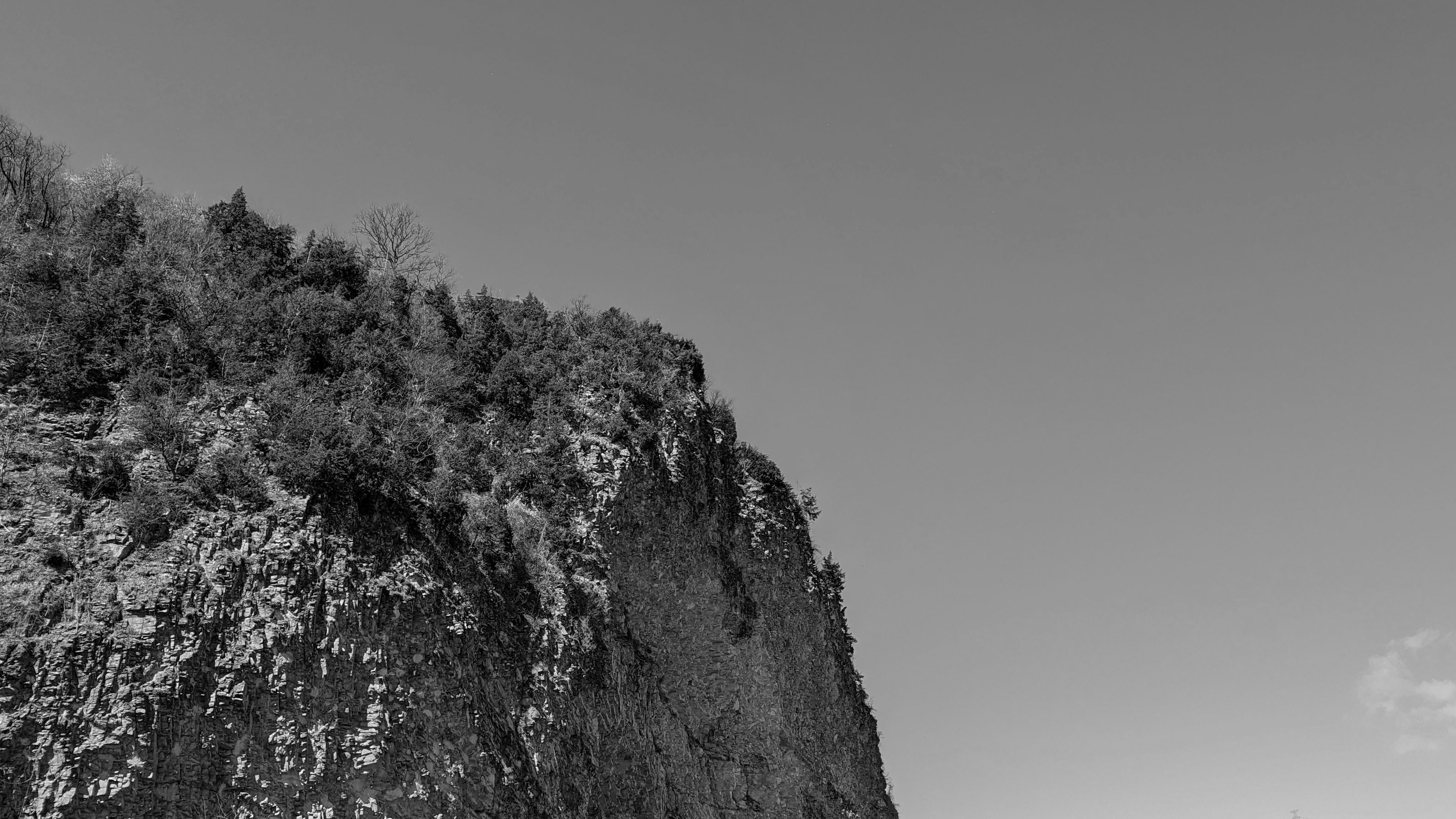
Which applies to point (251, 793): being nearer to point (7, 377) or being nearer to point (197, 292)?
point (7, 377)

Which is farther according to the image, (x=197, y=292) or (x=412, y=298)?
(x=412, y=298)

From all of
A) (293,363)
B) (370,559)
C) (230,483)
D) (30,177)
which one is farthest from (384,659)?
(30,177)

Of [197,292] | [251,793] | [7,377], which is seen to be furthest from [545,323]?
[251,793]

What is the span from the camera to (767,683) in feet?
69.5

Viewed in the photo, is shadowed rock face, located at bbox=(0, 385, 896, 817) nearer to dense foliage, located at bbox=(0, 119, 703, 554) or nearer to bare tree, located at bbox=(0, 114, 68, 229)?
dense foliage, located at bbox=(0, 119, 703, 554)

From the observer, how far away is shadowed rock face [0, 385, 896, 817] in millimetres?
11727

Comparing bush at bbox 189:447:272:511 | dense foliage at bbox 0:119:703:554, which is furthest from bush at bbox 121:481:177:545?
bush at bbox 189:447:272:511

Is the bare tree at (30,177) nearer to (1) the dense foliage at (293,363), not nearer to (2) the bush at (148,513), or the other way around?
(1) the dense foliage at (293,363)

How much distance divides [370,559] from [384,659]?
167cm

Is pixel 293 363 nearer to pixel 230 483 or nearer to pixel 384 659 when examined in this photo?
pixel 230 483

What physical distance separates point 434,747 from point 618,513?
7589 millimetres

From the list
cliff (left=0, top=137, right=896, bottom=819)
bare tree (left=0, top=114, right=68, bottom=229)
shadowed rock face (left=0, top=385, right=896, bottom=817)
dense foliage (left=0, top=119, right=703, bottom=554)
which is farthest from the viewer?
bare tree (left=0, top=114, right=68, bottom=229)

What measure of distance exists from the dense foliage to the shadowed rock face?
335 millimetres

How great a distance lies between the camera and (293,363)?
57.5 ft
